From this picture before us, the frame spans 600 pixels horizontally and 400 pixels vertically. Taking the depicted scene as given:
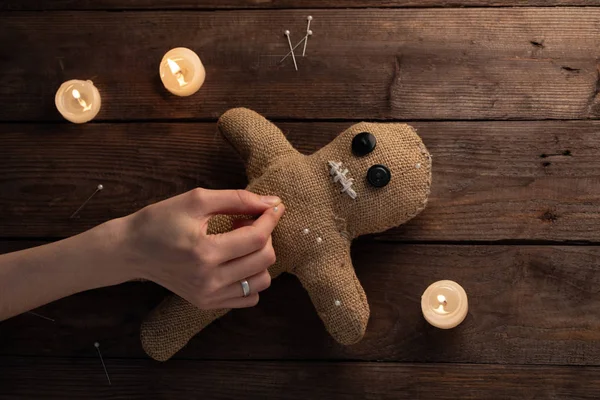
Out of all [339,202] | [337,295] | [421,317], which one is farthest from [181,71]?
[421,317]

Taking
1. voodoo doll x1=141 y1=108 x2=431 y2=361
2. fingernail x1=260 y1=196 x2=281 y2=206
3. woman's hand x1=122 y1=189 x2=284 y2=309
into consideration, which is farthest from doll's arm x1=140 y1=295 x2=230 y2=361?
fingernail x1=260 y1=196 x2=281 y2=206

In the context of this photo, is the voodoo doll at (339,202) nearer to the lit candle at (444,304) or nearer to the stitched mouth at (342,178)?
the stitched mouth at (342,178)

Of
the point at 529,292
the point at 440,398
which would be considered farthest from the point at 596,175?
the point at 440,398

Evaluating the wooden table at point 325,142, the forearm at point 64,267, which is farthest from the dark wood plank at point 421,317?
the forearm at point 64,267

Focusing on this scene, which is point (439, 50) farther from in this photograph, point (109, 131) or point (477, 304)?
point (109, 131)

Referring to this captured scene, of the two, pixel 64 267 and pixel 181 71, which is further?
pixel 181 71

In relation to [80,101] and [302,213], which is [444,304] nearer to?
[302,213]
